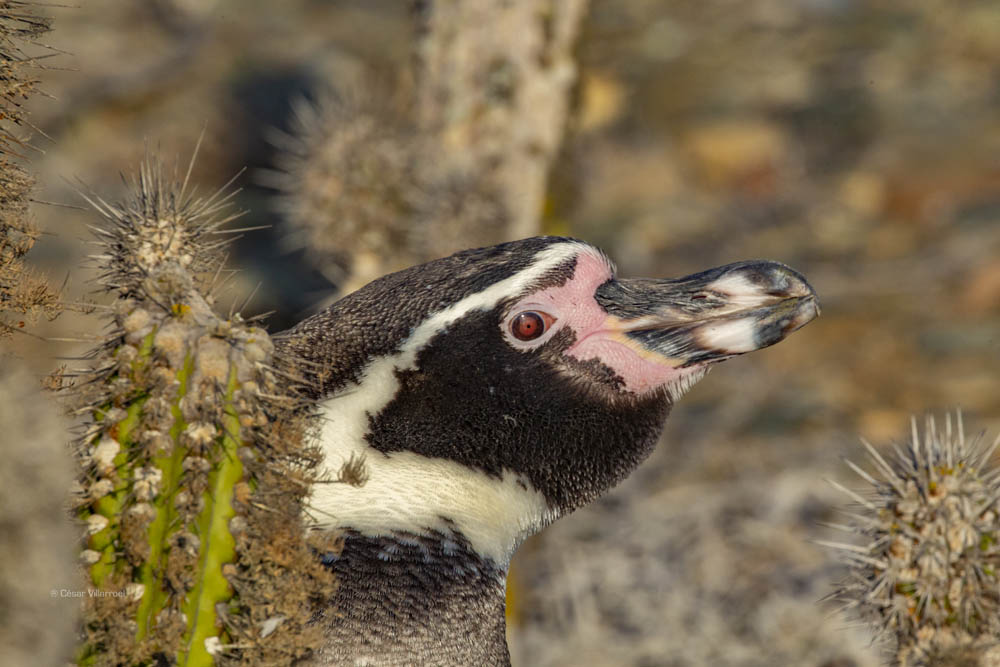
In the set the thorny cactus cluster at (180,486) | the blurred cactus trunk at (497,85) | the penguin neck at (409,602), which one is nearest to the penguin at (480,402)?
the penguin neck at (409,602)

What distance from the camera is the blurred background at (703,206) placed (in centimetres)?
532

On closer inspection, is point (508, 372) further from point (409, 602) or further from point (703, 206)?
point (703, 206)

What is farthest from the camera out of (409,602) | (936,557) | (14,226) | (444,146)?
(444,146)

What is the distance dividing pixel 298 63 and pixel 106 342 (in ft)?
25.8

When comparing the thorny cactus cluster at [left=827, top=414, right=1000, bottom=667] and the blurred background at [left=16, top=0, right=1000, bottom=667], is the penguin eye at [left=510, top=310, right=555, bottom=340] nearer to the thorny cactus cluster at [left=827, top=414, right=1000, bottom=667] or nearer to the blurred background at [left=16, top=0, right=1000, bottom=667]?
the thorny cactus cluster at [left=827, top=414, right=1000, bottom=667]

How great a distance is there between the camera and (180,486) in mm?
2182

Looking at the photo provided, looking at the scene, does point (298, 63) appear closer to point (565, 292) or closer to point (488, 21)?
point (488, 21)

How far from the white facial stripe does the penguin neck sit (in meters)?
0.04

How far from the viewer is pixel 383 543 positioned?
8.66ft

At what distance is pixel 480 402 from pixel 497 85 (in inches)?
102

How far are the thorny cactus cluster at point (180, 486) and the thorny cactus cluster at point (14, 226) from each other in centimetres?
14

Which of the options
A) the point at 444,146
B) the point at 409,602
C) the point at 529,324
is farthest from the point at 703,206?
the point at 409,602

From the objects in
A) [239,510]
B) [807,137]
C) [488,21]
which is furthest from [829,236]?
[239,510]

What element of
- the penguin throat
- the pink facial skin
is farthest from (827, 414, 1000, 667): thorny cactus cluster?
the penguin throat
